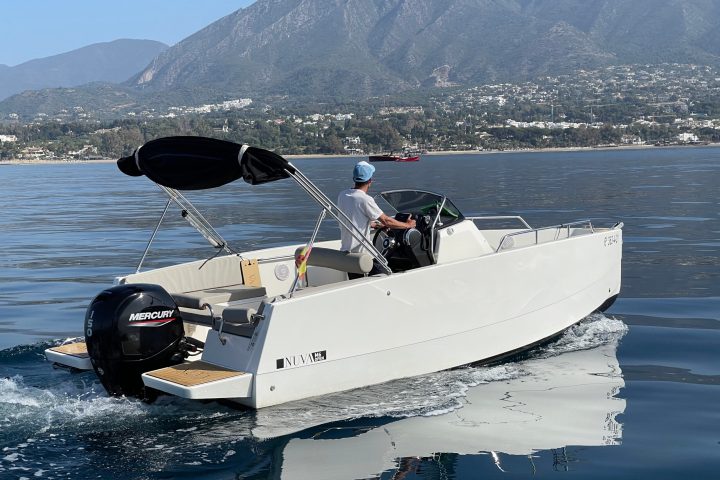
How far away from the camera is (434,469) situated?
6465 mm

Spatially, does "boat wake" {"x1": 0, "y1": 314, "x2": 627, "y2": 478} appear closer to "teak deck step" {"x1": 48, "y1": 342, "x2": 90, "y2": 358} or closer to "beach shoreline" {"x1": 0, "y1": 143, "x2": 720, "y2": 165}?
"teak deck step" {"x1": 48, "y1": 342, "x2": 90, "y2": 358}

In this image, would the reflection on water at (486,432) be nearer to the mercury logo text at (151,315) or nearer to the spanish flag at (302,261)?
the spanish flag at (302,261)

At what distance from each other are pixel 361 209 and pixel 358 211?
2.0 inches

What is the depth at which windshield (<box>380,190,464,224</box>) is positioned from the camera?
9656 millimetres

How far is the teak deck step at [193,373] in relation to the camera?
7211mm

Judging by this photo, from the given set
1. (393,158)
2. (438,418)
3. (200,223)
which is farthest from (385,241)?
(393,158)

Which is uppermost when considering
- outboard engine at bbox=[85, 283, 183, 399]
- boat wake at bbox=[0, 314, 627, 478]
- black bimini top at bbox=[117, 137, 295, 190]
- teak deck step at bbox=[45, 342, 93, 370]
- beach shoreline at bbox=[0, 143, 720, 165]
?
black bimini top at bbox=[117, 137, 295, 190]

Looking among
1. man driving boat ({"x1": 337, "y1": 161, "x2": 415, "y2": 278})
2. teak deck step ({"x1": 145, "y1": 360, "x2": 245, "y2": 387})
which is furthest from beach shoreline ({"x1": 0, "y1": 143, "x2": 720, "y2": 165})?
teak deck step ({"x1": 145, "y1": 360, "x2": 245, "y2": 387})

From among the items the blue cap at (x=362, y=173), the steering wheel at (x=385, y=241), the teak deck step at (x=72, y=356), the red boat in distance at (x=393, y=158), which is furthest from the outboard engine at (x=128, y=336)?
the red boat in distance at (x=393, y=158)

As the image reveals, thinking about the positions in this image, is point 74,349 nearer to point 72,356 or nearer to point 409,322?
point 72,356

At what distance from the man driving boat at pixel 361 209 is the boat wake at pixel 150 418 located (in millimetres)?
1302

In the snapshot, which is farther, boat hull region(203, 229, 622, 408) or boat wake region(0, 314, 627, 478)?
boat hull region(203, 229, 622, 408)

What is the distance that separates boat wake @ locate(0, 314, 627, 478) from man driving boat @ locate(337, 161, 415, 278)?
130 centimetres

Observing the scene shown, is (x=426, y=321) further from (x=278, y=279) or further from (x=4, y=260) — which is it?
(x=4, y=260)
